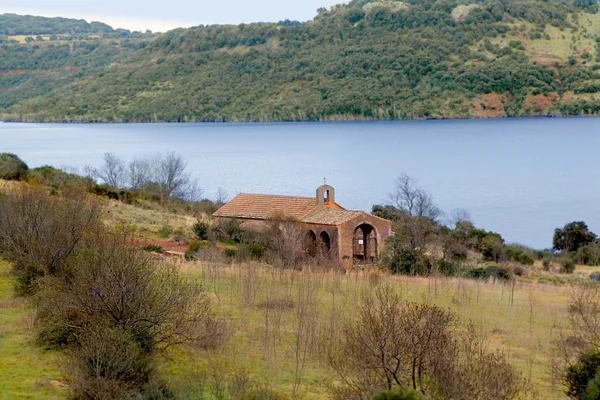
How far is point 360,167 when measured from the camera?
3893 inches

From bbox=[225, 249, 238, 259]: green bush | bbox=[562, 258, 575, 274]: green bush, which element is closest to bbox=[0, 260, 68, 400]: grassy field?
bbox=[225, 249, 238, 259]: green bush

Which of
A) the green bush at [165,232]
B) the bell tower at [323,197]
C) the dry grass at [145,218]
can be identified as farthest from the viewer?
the bell tower at [323,197]

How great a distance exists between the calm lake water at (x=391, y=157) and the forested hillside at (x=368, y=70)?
4.00 meters

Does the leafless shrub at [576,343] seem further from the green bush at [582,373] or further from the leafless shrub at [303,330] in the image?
the leafless shrub at [303,330]

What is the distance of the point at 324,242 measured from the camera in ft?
110

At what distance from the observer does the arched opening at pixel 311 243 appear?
110 feet

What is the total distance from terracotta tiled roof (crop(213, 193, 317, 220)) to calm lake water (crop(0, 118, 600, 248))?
878 inches

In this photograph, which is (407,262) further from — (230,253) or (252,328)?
(252,328)

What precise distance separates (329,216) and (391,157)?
7557cm

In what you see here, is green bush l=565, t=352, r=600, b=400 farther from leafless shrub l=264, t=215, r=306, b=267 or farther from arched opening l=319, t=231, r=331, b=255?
Result: arched opening l=319, t=231, r=331, b=255

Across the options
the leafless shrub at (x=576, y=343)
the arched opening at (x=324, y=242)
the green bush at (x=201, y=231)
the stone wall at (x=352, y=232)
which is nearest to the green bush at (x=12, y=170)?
the green bush at (x=201, y=231)

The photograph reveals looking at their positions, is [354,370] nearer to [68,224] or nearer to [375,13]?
[68,224]

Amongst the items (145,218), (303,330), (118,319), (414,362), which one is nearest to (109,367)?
(118,319)

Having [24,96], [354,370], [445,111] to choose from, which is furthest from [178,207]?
[24,96]
